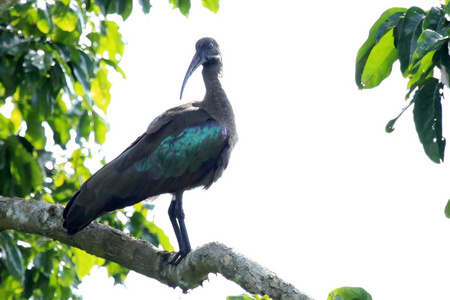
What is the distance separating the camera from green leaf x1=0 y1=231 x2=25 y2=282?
4.94m

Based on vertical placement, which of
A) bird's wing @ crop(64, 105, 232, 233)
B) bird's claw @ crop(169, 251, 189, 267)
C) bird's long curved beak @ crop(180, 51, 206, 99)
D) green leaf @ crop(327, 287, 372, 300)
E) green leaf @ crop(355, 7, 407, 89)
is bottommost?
green leaf @ crop(327, 287, 372, 300)

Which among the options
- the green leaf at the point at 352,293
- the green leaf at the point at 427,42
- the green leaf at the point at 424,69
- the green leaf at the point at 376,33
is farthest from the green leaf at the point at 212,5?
the green leaf at the point at 352,293

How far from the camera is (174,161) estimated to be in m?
5.52

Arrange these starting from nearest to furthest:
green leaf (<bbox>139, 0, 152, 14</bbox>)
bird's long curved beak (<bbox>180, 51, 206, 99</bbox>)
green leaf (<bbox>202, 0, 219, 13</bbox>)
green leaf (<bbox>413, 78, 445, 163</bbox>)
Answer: green leaf (<bbox>413, 78, 445, 163</bbox>), green leaf (<bbox>139, 0, 152, 14</bbox>), green leaf (<bbox>202, 0, 219, 13</bbox>), bird's long curved beak (<bbox>180, 51, 206, 99</bbox>)

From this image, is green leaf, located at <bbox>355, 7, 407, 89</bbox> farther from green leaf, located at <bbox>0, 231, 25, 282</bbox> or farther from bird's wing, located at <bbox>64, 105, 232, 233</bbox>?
green leaf, located at <bbox>0, 231, 25, 282</bbox>

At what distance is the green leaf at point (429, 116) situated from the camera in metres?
2.93

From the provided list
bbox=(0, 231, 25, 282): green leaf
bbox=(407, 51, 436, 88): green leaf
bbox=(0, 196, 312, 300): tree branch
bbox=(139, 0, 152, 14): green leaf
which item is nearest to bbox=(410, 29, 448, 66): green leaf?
bbox=(407, 51, 436, 88): green leaf

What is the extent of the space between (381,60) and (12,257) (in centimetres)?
305

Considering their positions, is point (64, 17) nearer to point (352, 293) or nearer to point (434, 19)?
point (434, 19)

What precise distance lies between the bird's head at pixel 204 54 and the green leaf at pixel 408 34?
138 inches

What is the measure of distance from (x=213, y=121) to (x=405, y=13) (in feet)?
9.26

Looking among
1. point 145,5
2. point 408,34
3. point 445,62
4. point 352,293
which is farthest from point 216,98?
point 352,293

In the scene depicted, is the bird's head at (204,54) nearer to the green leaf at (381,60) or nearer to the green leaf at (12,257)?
the green leaf at (12,257)

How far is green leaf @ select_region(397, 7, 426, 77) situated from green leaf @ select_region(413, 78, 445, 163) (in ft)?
0.41
